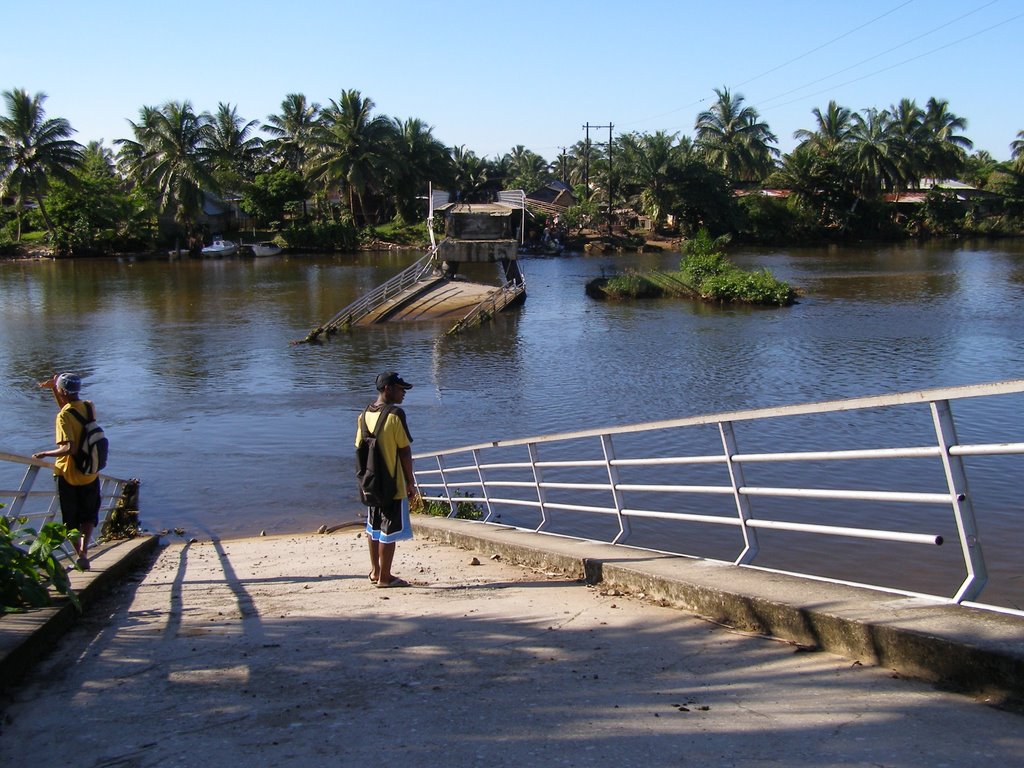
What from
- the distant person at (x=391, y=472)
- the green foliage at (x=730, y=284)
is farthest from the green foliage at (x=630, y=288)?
the distant person at (x=391, y=472)

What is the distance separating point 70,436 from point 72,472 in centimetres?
32

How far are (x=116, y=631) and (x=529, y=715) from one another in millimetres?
2814

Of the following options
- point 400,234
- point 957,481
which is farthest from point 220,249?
point 957,481

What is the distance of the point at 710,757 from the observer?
10.7 feet

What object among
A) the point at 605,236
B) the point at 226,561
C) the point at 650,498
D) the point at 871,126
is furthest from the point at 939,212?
the point at 226,561

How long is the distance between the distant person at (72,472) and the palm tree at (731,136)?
272 ft

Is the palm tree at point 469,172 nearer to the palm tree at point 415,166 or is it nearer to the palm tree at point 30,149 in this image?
the palm tree at point 415,166

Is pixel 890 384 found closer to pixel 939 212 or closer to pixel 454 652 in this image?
pixel 454 652

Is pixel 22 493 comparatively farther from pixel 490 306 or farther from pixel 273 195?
pixel 273 195

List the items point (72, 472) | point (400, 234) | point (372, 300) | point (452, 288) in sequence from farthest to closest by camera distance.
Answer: point (400, 234)
point (452, 288)
point (372, 300)
point (72, 472)

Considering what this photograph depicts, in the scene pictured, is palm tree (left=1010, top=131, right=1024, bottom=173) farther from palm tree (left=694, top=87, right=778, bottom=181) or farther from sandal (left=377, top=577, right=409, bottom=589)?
sandal (left=377, top=577, right=409, bottom=589)

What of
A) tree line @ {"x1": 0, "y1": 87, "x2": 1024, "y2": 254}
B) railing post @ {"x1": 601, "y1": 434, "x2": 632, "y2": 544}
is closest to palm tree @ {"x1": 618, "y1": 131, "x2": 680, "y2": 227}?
tree line @ {"x1": 0, "y1": 87, "x2": 1024, "y2": 254}

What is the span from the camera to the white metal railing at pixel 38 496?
6793 mm

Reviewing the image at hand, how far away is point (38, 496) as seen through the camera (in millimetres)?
8617
